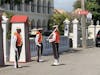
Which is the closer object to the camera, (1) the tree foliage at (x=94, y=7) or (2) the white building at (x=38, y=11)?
(1) the tree foliage at (x=94, y=7)

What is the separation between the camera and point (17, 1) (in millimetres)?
28484

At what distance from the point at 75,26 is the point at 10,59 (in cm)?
1810

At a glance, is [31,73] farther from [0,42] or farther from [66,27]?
[66,27]

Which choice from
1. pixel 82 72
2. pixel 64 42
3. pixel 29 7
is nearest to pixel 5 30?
pixel 82 72

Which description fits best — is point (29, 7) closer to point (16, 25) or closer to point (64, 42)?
point (64, 42)

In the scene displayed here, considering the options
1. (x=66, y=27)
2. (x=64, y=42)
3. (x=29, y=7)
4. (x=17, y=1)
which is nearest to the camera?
(x=17, y=1)

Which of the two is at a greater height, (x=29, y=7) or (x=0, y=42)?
(x=29, y=7)

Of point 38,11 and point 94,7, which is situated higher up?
point 38,11

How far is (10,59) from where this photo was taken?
22875 mm

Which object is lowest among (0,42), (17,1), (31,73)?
(31,73)

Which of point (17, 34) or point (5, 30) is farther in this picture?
point (5, 30)

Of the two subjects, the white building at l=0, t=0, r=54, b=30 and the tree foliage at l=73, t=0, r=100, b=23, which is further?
the white building at l=0, t=0, r=54, b=30

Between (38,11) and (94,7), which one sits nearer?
(94,7)

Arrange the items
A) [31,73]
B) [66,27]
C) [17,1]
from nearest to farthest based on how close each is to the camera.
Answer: [31,73], [17,1], [66,27]
